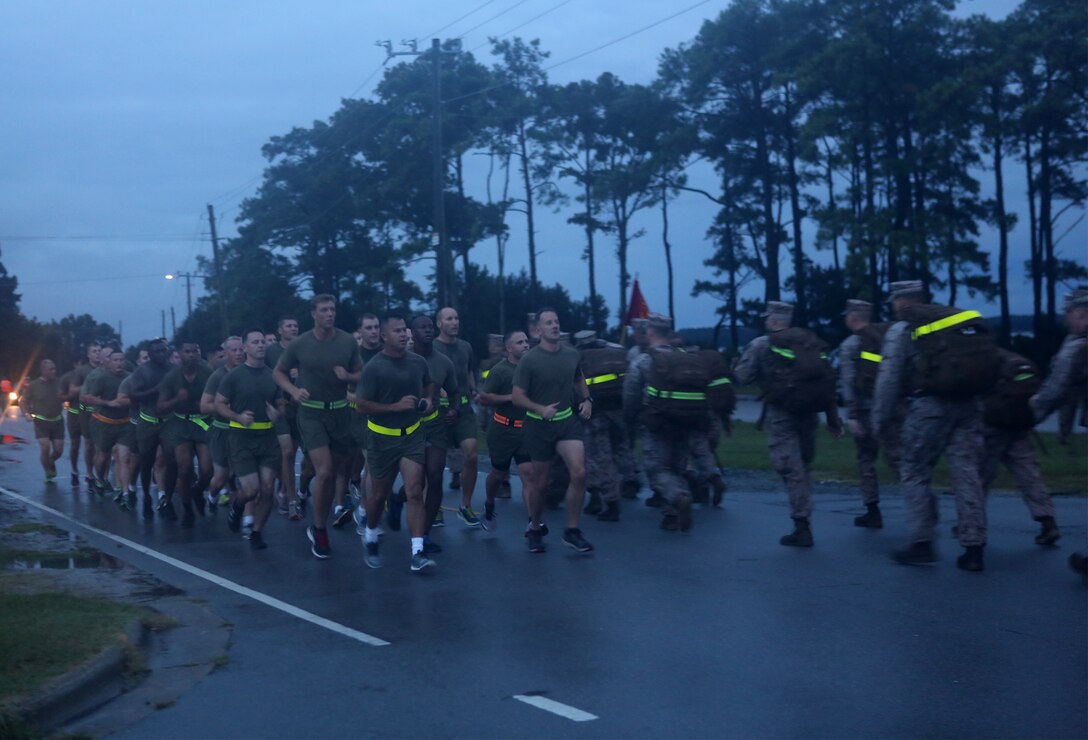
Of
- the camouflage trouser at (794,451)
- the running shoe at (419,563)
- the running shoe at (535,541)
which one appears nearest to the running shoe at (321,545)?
the running shoe at (419,563)

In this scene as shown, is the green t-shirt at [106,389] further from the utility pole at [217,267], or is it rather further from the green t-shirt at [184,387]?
the utility pole at [217,267]

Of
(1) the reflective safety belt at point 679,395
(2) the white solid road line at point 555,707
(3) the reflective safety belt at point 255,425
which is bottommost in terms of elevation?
(2) the white solid road line at point 555,707

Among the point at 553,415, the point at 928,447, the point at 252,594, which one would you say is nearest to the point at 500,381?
the point at 553,415

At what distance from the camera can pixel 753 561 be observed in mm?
9867

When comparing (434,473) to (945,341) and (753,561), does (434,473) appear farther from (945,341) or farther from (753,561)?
(945,341)

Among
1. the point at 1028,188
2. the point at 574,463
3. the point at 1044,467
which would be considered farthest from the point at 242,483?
the point at 1028,188

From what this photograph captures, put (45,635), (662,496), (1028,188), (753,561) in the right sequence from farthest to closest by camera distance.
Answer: (1028,188) < (662,496) < (753,561) < (45,635)

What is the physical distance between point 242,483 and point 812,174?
1685 inches

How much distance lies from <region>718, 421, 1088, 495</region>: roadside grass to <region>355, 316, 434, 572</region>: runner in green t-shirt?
21.4 feet

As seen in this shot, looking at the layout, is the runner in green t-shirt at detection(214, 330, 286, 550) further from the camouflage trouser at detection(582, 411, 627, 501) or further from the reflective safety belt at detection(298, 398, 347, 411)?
the camouflage trouser at detection(582, 411, 627, 501)

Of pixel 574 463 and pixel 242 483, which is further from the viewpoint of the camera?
pixel 242 483

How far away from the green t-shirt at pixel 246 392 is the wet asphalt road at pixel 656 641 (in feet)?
4.17

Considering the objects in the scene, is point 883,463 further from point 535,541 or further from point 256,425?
point 256,425

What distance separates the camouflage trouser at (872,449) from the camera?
11250 mm
